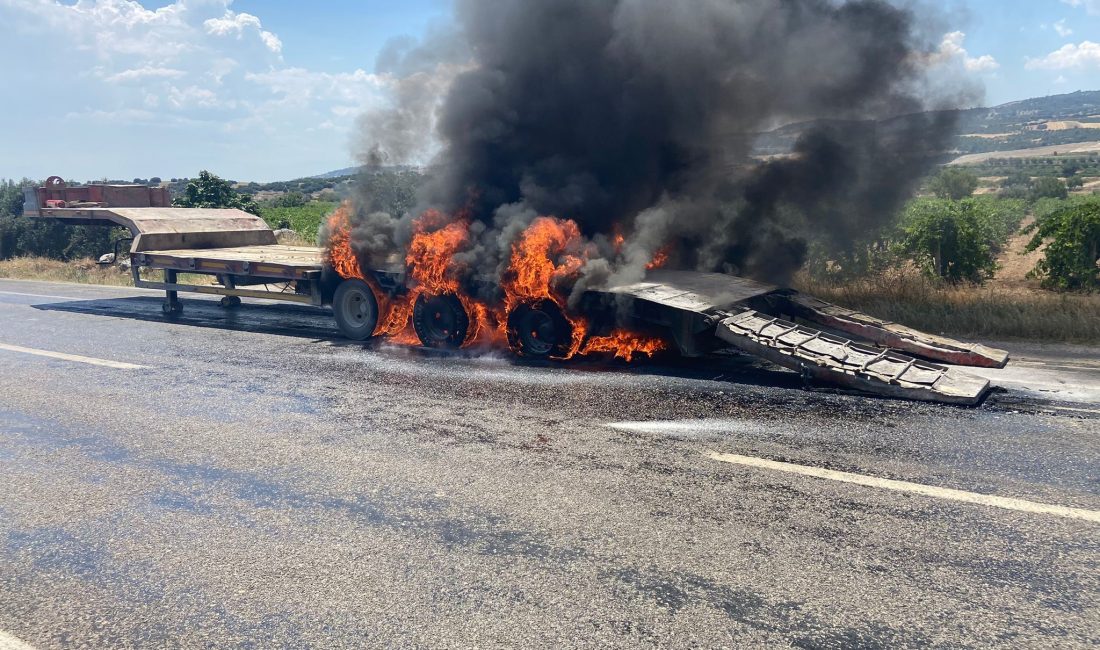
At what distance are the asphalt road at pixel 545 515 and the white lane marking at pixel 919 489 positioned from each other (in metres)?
0.04

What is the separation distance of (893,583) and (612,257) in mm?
7162

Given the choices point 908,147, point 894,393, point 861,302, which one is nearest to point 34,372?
point 894,393

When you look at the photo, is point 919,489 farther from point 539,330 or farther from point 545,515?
point 539,330

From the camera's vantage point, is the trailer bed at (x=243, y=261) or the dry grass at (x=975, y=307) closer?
the dry grass at (x=975, y=307)

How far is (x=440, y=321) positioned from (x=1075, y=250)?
10.4 m

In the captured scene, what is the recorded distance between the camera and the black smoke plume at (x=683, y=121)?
12.0 m

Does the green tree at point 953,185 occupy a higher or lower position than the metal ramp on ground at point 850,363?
higher

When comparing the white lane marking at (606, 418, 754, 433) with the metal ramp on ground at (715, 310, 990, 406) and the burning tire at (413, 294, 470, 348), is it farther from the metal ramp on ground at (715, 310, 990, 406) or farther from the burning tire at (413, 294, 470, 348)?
the burning tire at (413, 294, 470, 348)

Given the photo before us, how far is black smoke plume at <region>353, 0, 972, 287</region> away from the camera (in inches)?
471

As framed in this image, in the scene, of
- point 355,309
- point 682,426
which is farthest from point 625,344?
point 355,309

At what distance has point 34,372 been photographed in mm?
9719

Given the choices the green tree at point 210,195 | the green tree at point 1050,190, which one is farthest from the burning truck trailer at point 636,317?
the green tree at point 1050,190

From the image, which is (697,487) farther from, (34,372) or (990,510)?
(34,372)

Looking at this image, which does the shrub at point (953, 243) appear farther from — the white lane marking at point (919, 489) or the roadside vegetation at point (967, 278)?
the white lane marking at point (919, 489)
